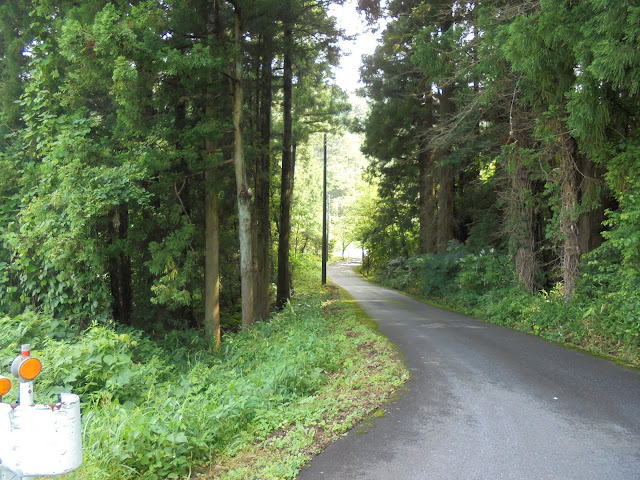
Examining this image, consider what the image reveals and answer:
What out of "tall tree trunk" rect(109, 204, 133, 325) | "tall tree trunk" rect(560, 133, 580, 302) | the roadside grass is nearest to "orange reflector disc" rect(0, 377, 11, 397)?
the roadside grass

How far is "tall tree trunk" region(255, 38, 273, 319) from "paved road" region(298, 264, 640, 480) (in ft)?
32.8

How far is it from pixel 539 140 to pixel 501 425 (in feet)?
28.2

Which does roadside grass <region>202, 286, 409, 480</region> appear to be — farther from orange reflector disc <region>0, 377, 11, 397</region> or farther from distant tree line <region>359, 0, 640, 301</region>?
distant tree line <region>359, 0, 640, 301</region>

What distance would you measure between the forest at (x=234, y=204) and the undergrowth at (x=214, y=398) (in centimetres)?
3

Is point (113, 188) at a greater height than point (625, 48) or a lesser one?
lesser

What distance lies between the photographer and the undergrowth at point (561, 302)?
7.91 metres

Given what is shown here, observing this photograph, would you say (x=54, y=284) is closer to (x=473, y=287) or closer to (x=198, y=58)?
(x=198, y=58)

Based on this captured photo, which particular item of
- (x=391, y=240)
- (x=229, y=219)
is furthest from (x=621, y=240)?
(x=391, y=240)

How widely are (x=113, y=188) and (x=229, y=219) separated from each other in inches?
334

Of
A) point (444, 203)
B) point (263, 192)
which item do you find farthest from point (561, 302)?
point (263, 192)

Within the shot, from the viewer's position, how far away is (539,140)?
11344 mm

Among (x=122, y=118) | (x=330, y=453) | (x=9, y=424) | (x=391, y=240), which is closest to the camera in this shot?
(x=9, y=424)

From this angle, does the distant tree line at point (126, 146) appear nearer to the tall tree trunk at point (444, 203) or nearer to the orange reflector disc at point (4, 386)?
the tall tree trunk at point (444, 203)

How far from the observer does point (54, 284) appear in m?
10.0
